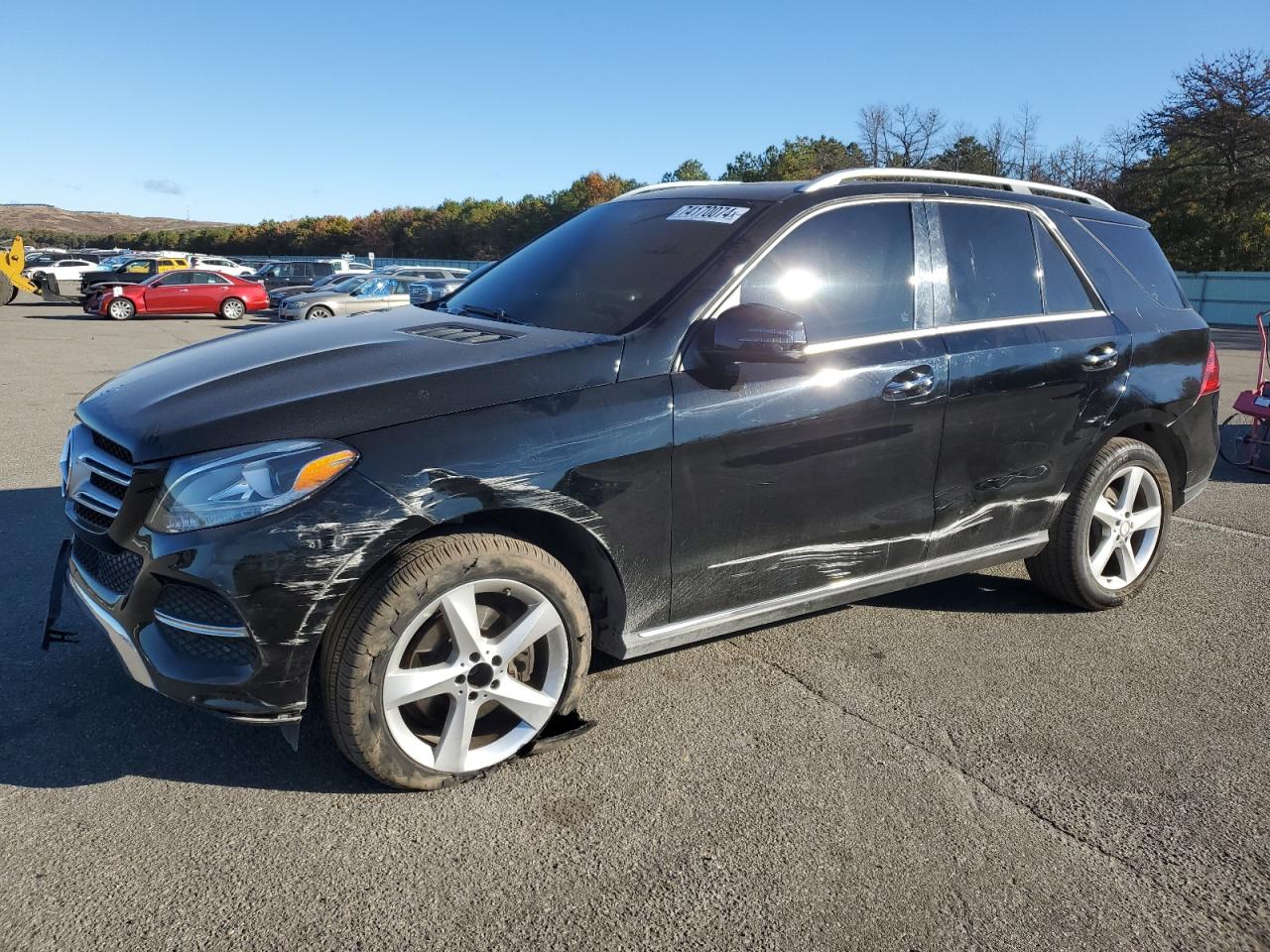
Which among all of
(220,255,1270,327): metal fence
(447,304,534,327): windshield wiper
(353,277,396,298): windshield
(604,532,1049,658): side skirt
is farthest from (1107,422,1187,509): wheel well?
(220,255,1270,327): metal fence

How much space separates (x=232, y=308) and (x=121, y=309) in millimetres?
2878

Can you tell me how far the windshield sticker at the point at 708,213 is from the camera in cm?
365

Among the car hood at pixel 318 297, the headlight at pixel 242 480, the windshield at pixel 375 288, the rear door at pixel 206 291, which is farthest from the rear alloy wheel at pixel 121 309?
the headlight at pixel 242 480

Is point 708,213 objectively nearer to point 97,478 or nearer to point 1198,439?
point 97,478

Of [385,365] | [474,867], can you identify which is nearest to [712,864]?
[474,867]

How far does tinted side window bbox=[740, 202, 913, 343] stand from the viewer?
11.4 feet

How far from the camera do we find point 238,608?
2.57 meters

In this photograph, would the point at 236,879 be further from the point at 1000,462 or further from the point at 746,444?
the point at 1000,462

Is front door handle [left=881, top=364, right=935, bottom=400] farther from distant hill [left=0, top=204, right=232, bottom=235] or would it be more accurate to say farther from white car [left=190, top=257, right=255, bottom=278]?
distant hill [left=0, top=204, right=232, bottom=235]

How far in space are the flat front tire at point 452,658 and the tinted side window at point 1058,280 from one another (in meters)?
2.60

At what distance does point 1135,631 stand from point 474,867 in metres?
3.24

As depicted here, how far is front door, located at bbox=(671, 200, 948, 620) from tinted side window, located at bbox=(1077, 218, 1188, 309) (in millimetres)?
1316

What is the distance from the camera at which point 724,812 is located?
284 cm

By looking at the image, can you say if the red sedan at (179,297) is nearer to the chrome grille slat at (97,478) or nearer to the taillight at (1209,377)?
the chrome grille slat at (97,478)
